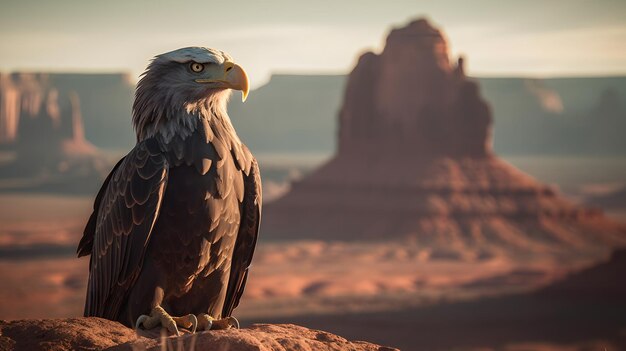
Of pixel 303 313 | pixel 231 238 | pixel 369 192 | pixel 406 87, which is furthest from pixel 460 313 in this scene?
pixel 231 238

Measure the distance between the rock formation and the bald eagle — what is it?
243 ft

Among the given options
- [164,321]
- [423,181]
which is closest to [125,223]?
[164,321]

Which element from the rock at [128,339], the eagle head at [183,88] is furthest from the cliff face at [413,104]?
the rock at [128,339]

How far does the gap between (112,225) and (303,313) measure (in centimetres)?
4884

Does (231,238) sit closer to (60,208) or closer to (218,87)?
(218,87)

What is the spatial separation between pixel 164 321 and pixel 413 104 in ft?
292

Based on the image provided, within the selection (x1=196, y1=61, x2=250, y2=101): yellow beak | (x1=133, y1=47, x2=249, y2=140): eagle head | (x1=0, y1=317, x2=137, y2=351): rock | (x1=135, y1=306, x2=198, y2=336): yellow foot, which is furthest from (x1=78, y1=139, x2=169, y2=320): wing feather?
(x1=0, y1=317, x2=137, y2=351): rock

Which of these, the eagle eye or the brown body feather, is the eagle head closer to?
the eagle eye

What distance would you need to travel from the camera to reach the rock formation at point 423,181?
85.8 metres

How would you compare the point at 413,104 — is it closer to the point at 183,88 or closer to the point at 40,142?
the point at 183,88

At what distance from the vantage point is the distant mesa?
170 meters

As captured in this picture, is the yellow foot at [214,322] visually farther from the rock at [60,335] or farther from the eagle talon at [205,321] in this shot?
the rock at [60,335]

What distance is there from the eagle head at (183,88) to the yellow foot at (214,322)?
1.38 meters

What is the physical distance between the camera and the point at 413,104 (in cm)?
9556
